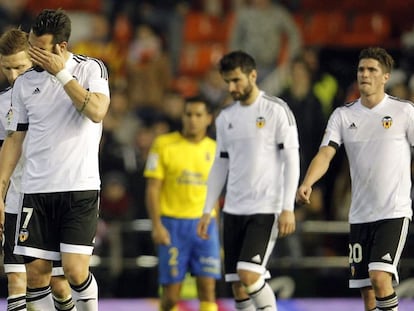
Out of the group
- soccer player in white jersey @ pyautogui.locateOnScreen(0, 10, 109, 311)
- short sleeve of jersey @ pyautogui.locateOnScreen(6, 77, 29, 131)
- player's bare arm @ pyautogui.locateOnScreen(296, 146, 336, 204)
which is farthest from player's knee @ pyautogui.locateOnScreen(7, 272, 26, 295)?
player's bare arm @ pyautogui.locateOnScreen(296, 146, 336, 204)

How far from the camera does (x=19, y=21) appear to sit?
17.5 meters

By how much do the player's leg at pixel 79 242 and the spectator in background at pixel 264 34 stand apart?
29.3 ft

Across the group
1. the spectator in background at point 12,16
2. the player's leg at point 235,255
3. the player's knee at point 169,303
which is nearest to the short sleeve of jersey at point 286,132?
the player's leg at point 235,255

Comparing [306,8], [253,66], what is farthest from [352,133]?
[306,8]

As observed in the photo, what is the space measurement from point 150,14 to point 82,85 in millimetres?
9785

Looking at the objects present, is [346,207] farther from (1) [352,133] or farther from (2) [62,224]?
(2) [62,224]

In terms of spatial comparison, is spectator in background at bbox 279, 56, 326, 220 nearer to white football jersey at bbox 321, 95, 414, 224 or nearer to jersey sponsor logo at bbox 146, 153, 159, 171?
jersey sponsor logo at bbox 146, 153, 159, 171

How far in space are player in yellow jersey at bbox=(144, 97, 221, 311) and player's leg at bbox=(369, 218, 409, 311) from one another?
2663mm

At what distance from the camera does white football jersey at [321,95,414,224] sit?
9.69m

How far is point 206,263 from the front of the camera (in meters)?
12.0

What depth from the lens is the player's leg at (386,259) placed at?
9.47 metres

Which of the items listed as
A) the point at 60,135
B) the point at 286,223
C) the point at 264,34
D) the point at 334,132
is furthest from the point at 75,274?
the point at 264,34

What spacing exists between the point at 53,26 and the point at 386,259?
316 cm

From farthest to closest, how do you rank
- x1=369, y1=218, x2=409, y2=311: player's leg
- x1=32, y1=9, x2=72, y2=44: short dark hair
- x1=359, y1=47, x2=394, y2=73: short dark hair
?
x1=359, y1=47, x2=394, y2=73: short dark hair → x1=369, y1=218, x2=409, y2=311: player's leg → x1=32, y1=9, x2=72, y2=44: short dark hair
